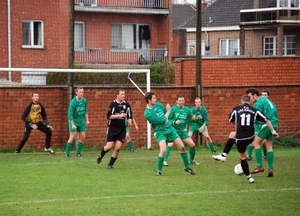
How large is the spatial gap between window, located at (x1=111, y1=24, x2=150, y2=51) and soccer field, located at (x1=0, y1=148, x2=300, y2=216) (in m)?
26.4

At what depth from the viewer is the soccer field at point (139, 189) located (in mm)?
12594

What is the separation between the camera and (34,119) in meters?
22.3

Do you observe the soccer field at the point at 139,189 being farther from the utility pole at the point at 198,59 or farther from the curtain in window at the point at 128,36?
the curtain in window at the point at 128,36

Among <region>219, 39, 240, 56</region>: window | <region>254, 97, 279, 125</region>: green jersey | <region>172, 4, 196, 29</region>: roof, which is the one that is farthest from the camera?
<region>172, 4, 196, 29</region>: roof

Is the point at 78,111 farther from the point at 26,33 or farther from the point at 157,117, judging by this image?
the point at 26,33

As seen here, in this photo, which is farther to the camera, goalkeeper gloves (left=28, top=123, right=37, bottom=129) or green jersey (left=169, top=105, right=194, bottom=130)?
goalkeeper gloves (left=28, top=123, right=37, bottom=129)

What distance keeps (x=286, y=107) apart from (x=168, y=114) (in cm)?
960

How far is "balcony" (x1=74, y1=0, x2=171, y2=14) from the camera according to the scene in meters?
45.0

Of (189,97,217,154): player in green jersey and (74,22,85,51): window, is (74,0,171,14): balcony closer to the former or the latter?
(74,22,85,51): window

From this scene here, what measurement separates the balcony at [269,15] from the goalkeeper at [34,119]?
24685 millimetres

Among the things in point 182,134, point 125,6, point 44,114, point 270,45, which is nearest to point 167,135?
point 182,134

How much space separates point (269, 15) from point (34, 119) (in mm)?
25843

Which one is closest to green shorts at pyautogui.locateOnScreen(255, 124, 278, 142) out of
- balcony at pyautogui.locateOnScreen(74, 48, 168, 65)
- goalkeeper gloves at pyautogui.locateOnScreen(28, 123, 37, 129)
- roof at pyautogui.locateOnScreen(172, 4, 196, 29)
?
goalkeeper gloves at pyautogui.locateOnScreen(28, 123, 37, 129)

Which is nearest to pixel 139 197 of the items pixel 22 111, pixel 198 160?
pixel 198 160
